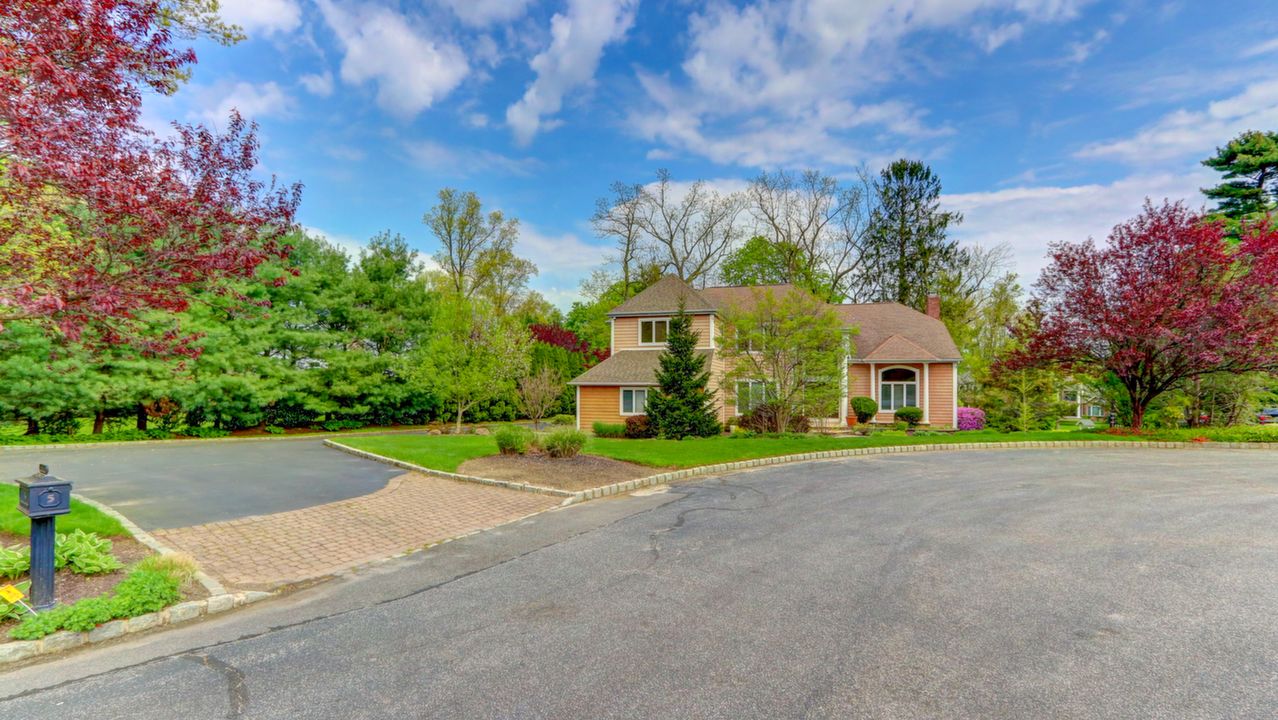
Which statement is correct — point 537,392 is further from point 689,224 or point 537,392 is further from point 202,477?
point 689,224

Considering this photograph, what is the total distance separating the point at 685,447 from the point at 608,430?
5.94 m

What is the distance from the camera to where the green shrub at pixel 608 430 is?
799 inches

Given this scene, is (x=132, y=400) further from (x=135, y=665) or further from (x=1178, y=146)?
(x=1178, y=146)

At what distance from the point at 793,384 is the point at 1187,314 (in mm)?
11873

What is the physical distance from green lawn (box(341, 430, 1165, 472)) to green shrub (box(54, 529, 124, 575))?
6.12 m

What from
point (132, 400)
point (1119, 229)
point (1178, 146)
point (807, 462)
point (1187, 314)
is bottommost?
point (807, 462)

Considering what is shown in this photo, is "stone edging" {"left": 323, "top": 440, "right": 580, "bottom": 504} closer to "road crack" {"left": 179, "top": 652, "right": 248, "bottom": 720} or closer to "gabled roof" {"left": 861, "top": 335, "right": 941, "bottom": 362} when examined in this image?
"road crack" {"left": 179, "top": 652, "right": 248, "bottom": 720}

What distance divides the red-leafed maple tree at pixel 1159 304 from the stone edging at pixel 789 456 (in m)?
2.62

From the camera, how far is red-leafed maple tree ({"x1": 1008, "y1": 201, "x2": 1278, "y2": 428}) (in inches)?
634

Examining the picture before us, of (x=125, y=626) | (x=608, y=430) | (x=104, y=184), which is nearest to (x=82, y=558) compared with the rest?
(x=125, y=626)

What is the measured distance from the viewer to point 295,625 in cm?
423

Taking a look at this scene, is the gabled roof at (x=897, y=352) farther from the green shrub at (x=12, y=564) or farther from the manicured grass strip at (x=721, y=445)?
the green shrub at (x=12, y=564)

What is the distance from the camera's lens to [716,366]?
22219 millimetres

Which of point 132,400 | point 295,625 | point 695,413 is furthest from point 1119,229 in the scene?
point 132,400
